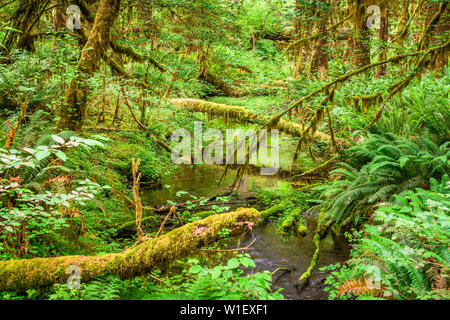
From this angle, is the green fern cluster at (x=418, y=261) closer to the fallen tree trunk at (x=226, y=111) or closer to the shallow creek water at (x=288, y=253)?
the shallow creek water at (x=288, y=253)

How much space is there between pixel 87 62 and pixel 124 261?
12.6 ft

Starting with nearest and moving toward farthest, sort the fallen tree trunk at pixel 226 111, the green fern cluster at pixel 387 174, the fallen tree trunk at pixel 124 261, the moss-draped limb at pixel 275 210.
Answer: the fallen tree trunk at pixel 124 261 < the green fern cluster at pixel 387 174 < the moss-draped limb at pixel 275 210 < the fallen tree trunk at pixel 226 111

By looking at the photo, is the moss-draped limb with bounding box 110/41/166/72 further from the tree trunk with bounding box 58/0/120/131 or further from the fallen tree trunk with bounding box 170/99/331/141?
the fallen tree trunk with bounding box 170/99/331/141

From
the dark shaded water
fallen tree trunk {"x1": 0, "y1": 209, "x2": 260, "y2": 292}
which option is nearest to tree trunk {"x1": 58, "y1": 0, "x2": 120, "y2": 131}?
fallen tree trunk {"x1": 0, "y1": 209, "x2": 260, "y2": 292}

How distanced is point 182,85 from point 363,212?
599cm

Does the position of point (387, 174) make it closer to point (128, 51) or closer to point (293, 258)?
point (293, 258)

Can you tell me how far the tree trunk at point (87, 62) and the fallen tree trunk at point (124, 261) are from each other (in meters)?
3.09

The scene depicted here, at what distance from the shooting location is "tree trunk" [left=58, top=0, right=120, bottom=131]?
14.8 ft

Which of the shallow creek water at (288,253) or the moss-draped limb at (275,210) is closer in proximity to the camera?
the shallow creek water at (288,253)

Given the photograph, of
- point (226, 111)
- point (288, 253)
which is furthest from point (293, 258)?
point (226, 111)

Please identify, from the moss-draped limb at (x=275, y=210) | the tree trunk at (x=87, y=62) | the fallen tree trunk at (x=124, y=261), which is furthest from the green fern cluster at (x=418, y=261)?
the tree trunk at (x=87, y=62)

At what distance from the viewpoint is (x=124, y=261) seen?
7.50 feet

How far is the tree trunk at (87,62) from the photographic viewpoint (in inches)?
178
